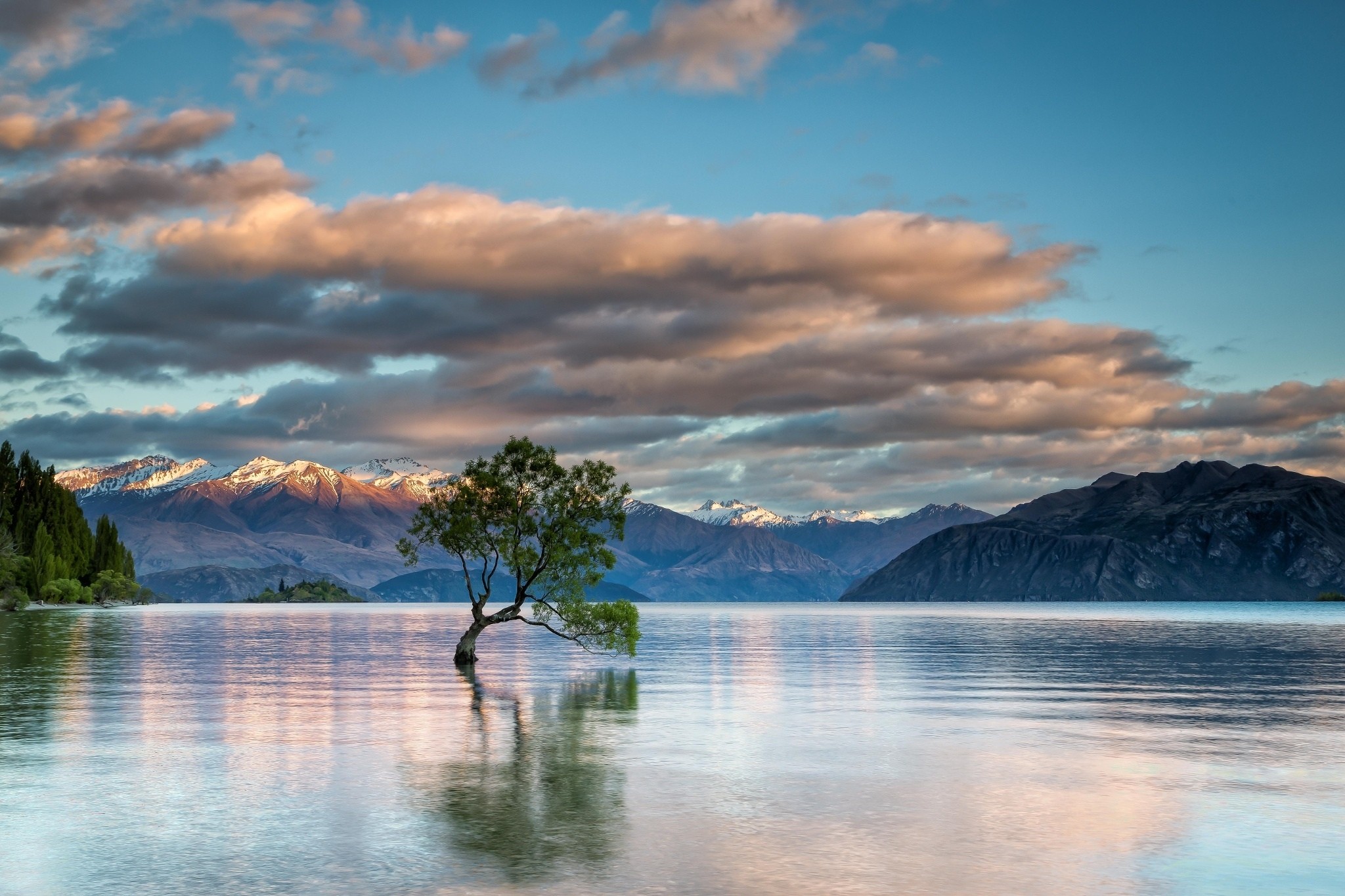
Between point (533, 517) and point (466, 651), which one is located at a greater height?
point (533, 517)

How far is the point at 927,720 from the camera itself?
1855 inches

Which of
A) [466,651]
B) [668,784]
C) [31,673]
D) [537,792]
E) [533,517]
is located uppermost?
[533,517]

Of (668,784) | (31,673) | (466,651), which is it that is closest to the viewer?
(668,784)

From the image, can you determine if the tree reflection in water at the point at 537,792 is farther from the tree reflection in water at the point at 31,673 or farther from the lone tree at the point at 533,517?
the lone tree at the point at 533,517

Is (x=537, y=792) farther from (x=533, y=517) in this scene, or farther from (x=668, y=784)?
(x=533, y=517)

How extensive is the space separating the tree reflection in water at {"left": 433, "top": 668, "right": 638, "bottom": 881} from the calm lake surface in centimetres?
13

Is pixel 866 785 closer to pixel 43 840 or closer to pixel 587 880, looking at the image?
pixel 587 880

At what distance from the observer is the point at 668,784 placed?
31.2 meters

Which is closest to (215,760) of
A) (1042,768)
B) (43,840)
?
(43,840)

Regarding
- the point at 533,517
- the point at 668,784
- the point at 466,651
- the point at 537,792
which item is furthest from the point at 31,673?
the point at 668,784

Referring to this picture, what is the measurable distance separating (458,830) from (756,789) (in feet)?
28.9

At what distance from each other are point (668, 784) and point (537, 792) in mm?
3606

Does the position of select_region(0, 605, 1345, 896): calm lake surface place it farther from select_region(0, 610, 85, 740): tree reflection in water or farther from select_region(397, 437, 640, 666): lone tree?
select_region(397, 437, 640, 666): lone tree

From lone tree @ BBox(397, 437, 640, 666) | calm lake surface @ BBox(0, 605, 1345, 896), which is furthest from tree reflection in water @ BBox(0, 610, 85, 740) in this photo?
lone tree @ BBox(397, 437, 640, 666)
